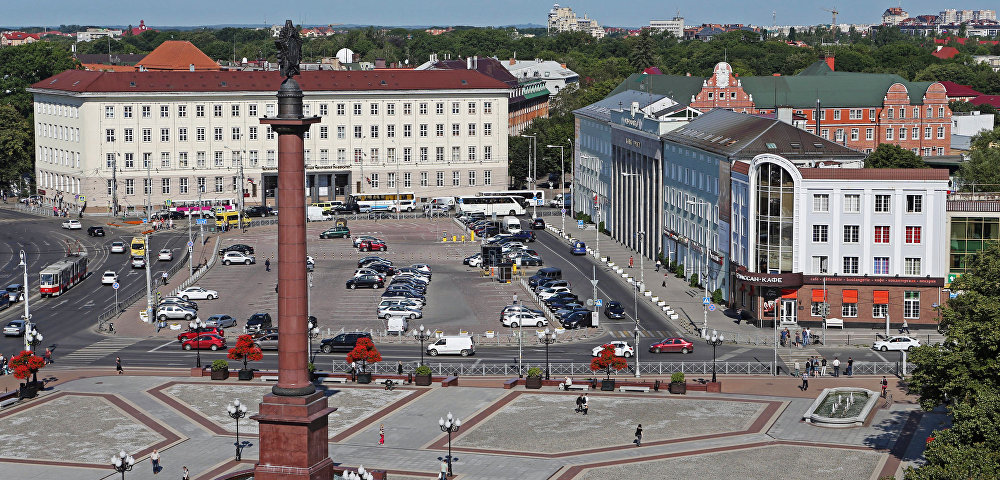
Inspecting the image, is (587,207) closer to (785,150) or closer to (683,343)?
(785,150)

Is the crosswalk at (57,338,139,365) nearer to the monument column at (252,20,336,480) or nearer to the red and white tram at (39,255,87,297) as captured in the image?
the red and white tram at (39,255,87,297)

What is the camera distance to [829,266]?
406ft

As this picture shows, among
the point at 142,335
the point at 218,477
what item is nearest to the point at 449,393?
the point at 218,477

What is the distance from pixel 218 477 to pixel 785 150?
234 feet

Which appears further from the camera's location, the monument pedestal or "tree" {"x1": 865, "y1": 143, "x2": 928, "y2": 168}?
"tree" {"x1": 865, "y1": 143, "x2": 928, "y2": 168}

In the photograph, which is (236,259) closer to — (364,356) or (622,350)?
(622,350)

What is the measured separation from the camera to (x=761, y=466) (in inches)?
3098

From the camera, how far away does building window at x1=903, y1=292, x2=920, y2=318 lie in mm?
122500

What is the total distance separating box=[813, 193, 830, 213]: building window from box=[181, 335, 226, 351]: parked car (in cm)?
4809

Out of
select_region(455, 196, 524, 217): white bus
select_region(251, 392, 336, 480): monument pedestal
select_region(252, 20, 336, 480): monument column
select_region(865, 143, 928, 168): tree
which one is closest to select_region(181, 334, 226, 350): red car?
select_region(251, 392, 336, 480): monument pedestal

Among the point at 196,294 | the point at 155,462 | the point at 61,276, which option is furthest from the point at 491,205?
the point at 155,462

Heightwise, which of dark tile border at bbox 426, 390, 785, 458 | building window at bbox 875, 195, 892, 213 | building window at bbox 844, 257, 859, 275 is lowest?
dark tile border at bbox 426, 390, 785, 458

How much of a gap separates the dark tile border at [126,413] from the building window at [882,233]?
61.5 m

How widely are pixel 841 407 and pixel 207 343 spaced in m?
47.8
